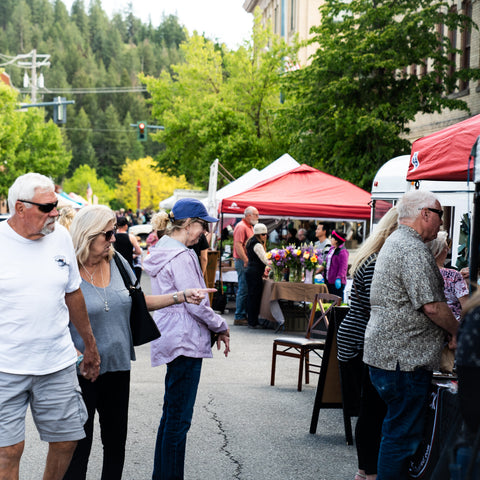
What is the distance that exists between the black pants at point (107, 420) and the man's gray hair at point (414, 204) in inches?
71.6

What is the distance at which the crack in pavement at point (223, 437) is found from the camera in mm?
5449

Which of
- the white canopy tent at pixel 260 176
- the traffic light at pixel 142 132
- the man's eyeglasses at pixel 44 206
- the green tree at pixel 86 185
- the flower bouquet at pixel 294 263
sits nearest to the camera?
the man's eyeglasses at pixel 44 206

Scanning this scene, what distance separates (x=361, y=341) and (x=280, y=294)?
762 cm

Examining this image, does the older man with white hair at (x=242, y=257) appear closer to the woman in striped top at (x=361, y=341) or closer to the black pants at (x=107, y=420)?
the woman in striped top at (x=361, y=341)

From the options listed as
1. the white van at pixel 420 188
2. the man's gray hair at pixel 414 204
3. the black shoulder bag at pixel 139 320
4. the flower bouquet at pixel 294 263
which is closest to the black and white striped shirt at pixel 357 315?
the man's gray hair at pixel 414 204

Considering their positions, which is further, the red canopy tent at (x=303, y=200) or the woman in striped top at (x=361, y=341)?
the red canopy tent at (x=303, y=200)

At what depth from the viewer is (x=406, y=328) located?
4051 mm

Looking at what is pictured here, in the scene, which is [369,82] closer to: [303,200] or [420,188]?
[303,200]

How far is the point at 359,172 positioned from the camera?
64.9ft

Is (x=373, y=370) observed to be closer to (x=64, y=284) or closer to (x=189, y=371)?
(x=189, y=371)

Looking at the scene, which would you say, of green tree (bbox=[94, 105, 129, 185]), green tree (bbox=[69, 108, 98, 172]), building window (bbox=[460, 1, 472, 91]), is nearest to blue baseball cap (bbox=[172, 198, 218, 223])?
building window (bbox=[460, 1, 472, 91])

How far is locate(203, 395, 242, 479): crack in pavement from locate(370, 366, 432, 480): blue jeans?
1.45 m

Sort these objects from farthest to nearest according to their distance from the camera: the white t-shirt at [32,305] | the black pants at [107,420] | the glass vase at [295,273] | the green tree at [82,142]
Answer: the green tree at [82,142], the glass vase at [295,273], the black pants at [107,420], the white t-shirt at [32,305]

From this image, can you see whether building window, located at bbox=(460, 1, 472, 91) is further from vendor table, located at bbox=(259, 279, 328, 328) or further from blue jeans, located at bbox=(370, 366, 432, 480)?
blue jeans, located at bbox=(370, 366, 432, 480)
